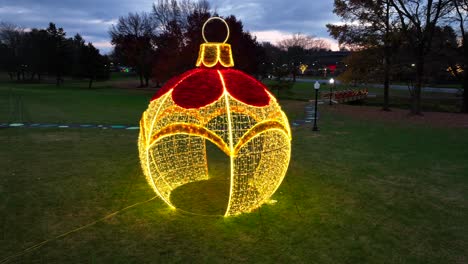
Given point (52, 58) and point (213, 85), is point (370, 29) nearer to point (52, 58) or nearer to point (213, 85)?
point (213, 85)

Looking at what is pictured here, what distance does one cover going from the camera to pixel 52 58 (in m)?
59.4

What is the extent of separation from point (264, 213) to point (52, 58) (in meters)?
62.3

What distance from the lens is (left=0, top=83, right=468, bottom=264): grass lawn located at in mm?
6043

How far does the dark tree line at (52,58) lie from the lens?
55.2m

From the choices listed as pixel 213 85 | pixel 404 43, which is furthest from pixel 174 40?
pixel 213 85

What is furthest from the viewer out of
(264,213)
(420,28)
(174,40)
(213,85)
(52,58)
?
(52,58)

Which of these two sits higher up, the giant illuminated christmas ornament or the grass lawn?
the giant illuminated christmas ornament

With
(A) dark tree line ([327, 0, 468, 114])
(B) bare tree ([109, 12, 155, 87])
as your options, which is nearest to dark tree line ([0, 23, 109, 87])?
(B) bare tree ([109, 12, 155, 87])

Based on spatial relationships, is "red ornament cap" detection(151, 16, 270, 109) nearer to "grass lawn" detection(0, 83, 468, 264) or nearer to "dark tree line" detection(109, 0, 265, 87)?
"grass lawn" detection(0, 83, 468, 264)

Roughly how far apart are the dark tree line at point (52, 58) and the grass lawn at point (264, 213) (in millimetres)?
45334

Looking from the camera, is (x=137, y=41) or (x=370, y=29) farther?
(x=137, y=41)

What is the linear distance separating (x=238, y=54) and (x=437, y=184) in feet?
99.0

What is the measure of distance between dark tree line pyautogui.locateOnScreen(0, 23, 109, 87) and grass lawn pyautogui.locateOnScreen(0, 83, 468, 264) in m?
45.3

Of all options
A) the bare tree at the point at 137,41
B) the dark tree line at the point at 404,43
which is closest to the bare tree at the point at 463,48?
the dark tree line at the point at 404,43
